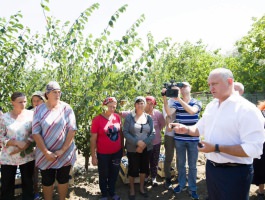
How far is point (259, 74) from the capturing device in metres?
19.1

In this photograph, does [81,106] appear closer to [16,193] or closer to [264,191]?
[16,193]

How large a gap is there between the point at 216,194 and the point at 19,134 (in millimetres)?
2671

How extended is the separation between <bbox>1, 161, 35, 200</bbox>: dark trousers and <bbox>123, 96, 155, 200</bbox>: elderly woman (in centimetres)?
154

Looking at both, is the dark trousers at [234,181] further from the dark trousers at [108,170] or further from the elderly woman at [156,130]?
the elderly woman at [156,130]

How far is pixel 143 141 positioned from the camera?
412 cm

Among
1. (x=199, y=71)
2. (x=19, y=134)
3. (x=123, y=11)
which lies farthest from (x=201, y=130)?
(x=199, y=71)

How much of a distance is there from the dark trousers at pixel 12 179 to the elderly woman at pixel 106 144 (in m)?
0.97

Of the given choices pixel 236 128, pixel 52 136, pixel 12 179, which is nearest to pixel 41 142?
pixel 52 136

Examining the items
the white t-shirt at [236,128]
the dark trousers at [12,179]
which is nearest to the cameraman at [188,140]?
the white t-shirt at [236,128]

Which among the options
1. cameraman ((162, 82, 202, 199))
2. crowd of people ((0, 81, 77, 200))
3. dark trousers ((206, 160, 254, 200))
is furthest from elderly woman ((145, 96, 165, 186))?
dark trousers ((206, 160, 254, 200))

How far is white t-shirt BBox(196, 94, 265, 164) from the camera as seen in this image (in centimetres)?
222

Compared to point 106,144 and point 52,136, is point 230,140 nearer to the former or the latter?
point 106,144

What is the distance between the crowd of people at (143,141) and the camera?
92.8 inches

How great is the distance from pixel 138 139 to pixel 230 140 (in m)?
1.97
